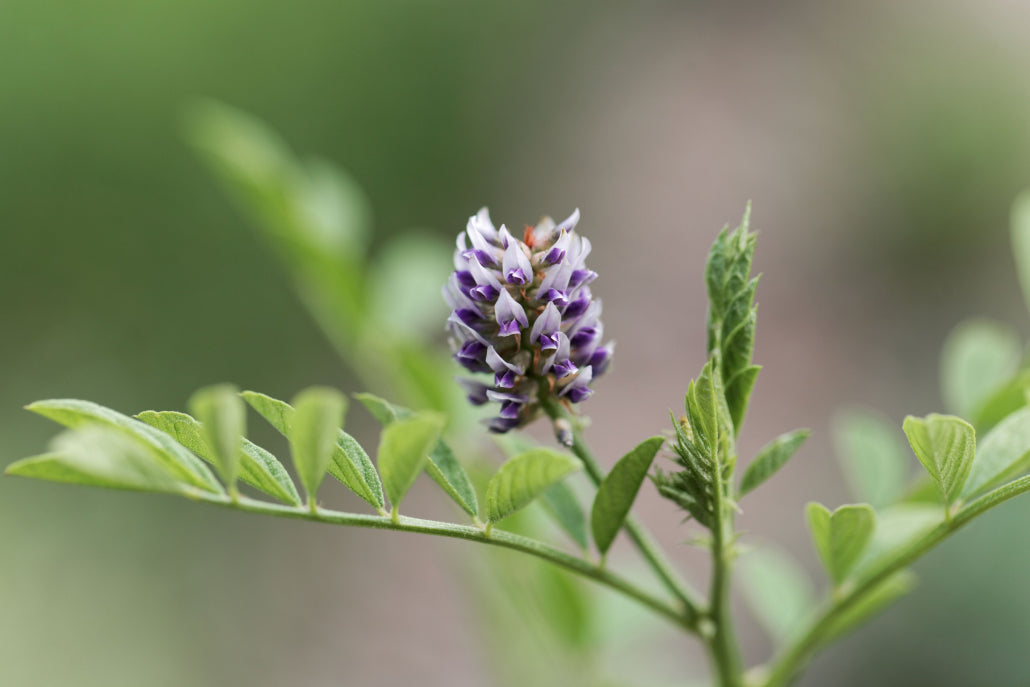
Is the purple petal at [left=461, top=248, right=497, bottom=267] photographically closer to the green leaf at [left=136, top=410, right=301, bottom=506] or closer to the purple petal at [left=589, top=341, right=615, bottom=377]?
the purple petal at [left=589, top=341, right=615, bottom=377]

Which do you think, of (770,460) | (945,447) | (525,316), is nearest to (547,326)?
(525,316)

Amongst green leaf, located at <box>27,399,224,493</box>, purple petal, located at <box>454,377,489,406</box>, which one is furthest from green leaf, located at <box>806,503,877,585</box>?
green leaf, located at <box>27,399,224,493</box>

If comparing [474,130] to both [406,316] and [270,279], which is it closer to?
[270,279]

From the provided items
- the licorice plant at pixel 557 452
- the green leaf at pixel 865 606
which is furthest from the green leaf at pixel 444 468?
the green leaf at pixel 865 606

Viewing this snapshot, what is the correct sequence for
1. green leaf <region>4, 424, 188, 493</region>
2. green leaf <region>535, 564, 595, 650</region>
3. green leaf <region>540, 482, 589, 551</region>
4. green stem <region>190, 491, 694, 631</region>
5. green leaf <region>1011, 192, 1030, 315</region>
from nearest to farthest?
green leaf <region>4, 424, 188, 493</region>
green stem <region>190, 491, 694, 631</region>
green leaf <region>540, 482, 589, 551</region>
green leaf <region>1011, 192, 1030, 315</region>
green leaf <region>535, 564, 595, 650</region>

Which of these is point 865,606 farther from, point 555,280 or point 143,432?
point 143,432

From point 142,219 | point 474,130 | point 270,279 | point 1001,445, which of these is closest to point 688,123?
point 474,130
